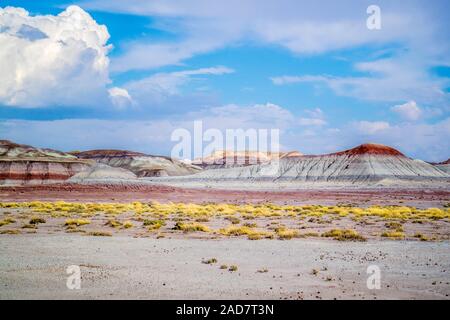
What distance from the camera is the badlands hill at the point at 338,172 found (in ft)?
387

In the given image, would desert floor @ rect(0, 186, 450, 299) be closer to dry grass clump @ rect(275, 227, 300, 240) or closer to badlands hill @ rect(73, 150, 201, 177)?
dry grass clump @ rect(275, 227, 300, 240)

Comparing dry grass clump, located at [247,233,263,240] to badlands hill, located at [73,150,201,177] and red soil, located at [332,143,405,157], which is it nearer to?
red soil, located at [332,143,405,157]

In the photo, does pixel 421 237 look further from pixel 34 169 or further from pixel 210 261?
pixel 34 169

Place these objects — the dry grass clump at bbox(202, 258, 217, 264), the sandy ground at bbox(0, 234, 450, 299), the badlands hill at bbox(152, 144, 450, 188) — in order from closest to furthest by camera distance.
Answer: the sandy ground at bbox(0, 234, 450, 299)
the dry grass clump at bbox(202, 258, 217, 264)
the badlands hill at bbox(152, 144, 450, 188)

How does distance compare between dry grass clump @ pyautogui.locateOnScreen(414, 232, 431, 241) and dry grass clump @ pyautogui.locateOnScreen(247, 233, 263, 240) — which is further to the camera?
dry grass clump @ pyautogui.locateOnScreen(247, 233, 263, 240)

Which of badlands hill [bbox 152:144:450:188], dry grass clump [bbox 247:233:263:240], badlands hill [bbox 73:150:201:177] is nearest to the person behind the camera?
dry grass clump [bbox 247:233:263:240]

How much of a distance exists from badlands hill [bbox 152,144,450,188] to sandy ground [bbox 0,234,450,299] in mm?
96179

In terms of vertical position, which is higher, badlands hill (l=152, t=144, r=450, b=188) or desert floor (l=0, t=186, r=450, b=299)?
badlands hill (l=152, t=144, r=450, b=188)


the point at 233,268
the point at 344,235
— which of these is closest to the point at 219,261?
the point at 233,268

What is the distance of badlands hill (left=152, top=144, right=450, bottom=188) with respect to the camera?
387 feet

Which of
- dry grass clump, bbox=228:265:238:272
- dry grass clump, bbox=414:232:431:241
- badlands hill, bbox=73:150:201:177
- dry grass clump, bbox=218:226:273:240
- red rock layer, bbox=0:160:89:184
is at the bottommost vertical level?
dry grass clump, bbox=228:265:238:272

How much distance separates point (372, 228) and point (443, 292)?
14073 mm

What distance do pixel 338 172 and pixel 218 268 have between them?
4666 inches
